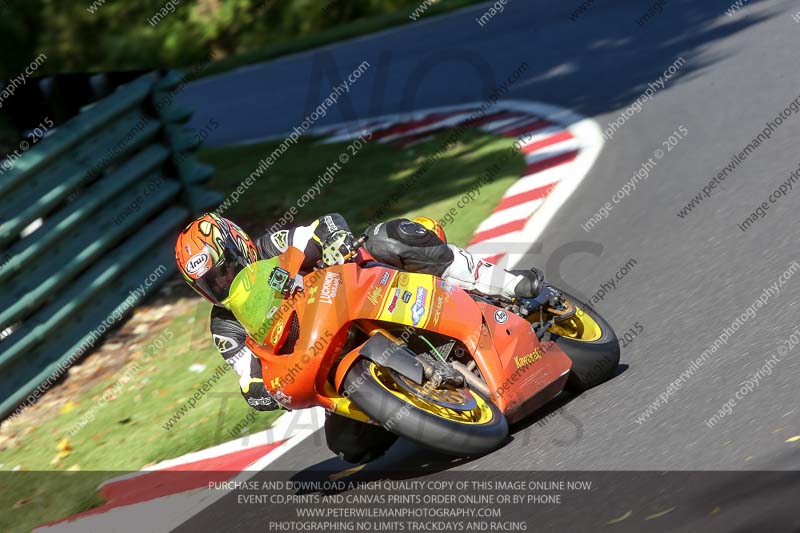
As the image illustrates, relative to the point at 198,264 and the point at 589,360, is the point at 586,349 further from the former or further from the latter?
the point at 198,264

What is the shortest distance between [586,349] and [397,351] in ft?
3.73

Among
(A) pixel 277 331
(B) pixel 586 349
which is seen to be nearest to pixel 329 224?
(A) pixel 277 331

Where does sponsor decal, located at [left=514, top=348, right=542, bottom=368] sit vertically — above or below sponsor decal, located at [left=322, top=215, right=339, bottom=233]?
above

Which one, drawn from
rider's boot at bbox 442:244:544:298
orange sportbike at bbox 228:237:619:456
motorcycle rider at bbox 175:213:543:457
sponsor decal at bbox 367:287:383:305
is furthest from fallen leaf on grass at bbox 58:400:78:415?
sponsor decal at bbox 367:287:383:305

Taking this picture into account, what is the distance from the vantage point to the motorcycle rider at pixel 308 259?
5184 millimetres

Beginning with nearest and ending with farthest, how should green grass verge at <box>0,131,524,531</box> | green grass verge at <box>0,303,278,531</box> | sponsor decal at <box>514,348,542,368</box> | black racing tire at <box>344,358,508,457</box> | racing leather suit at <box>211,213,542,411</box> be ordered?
black racing tire at <box>344,358,508,457</box> < sponsor decal at <box>514,348,542,368</box> < racing leather suit at <box>211,213,542,411</box> < green grass verge at <box>0,303,278,531</box> < green grass verge at <box>0,131,524,531</box>

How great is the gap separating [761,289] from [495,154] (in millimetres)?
5512

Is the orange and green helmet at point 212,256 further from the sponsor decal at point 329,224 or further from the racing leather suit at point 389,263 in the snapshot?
the sponsor decal at point 329,224

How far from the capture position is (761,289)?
6.20 m

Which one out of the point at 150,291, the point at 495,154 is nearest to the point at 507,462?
the point at 150,291

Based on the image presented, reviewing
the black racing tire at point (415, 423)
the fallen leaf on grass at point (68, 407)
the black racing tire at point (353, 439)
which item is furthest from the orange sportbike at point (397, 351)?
the fallen leaf on grass at point (68, 407)

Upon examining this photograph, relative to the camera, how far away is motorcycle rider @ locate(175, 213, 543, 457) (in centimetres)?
518

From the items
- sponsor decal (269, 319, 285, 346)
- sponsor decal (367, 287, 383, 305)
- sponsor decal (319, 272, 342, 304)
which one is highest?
sponsor decal (367, 287, 383, 305)

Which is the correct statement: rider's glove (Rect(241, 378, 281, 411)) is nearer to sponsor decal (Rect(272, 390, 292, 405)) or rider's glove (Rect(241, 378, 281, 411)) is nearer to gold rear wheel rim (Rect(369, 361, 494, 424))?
sponsor decal (Rect(272, 390, 292, 405))
